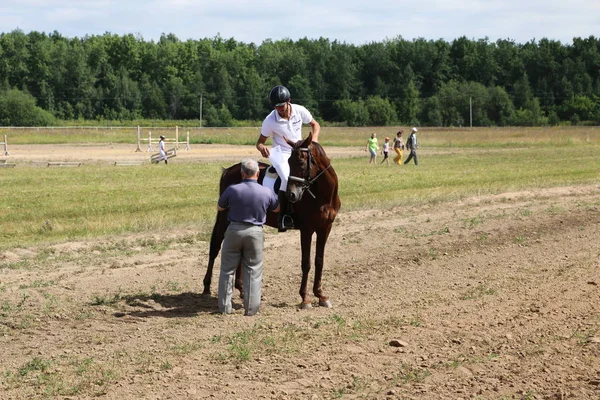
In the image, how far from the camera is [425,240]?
16.3 m

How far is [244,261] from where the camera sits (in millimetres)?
10531

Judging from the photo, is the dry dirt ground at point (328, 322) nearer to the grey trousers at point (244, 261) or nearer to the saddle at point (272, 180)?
the grey trousers at point (244, 261)

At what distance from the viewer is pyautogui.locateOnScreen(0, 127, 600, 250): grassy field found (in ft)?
63.2

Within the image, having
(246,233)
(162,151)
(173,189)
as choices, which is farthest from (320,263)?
(162,151)

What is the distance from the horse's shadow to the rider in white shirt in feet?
4.76

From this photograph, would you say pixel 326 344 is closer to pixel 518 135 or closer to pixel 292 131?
pixel 292 131

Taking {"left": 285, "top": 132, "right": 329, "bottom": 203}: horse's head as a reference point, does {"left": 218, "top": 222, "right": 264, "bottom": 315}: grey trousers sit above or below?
below

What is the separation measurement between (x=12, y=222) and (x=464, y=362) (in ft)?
48.1

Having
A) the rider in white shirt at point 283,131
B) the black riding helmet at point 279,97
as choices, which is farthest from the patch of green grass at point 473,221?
the black riding helmet at point 279,97

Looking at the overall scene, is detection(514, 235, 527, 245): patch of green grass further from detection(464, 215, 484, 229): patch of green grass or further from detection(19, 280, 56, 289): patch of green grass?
detection(19, 280, 56, 289): patch of green grass

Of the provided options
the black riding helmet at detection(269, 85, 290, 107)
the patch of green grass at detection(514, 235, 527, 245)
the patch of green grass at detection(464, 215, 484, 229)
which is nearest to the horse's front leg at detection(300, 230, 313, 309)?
the black riding helmet at detection(269, 85, 290, 107)

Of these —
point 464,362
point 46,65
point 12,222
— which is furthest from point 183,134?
point 464,362

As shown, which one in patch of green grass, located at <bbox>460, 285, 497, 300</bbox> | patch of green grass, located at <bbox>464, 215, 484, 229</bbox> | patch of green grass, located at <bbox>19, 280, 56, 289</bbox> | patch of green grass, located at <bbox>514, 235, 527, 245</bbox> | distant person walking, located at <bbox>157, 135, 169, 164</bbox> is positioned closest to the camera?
patch of green grass, located at <bbox>460, 285, 497, 300</bbox>

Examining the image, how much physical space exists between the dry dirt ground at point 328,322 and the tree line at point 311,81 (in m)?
104
